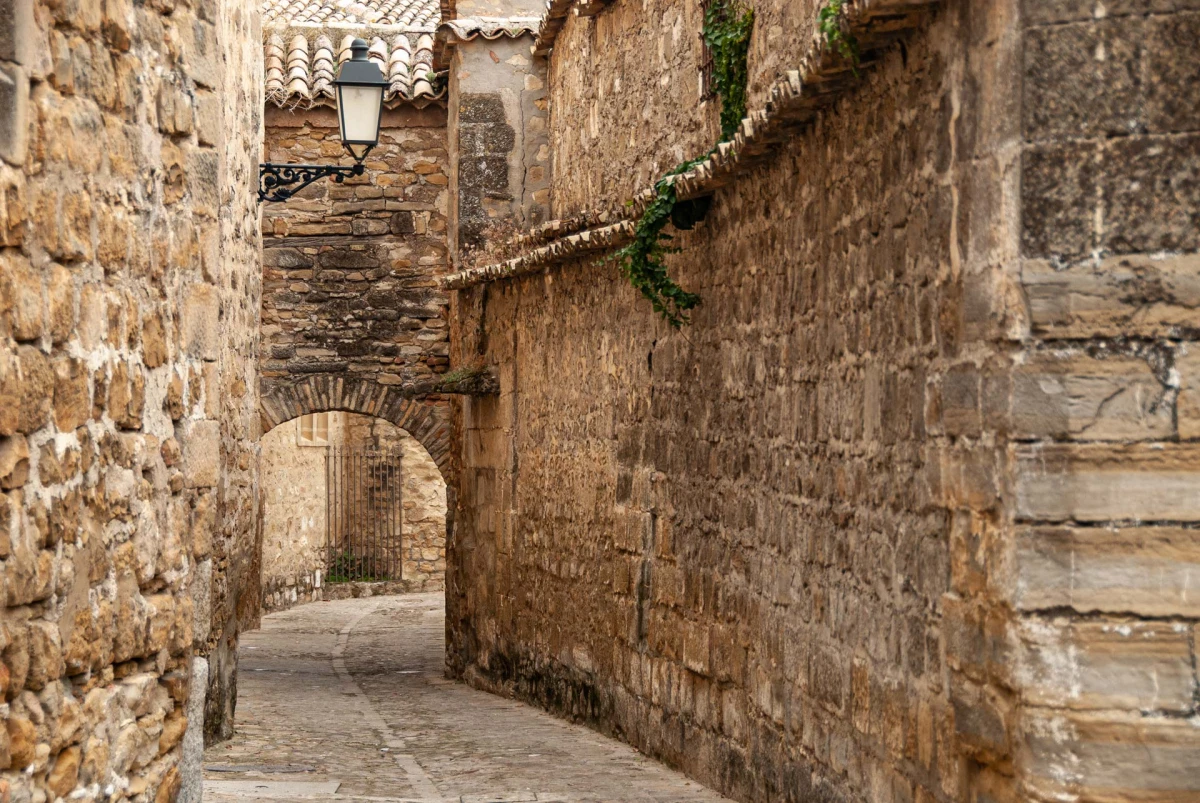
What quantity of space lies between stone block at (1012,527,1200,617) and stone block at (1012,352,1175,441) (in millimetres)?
260

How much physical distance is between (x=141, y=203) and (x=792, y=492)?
3.12m

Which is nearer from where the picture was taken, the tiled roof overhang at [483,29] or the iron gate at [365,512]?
the tiled roof overhang at [483,29]

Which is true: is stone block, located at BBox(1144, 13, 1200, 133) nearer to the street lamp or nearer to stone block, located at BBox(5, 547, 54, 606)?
stone block, located at BBox(5, 547, 54, 606)

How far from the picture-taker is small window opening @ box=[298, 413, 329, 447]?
953 inches

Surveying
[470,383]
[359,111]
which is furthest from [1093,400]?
[470,383]

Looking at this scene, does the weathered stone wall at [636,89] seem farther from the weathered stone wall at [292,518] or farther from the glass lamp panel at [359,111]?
the weathered stone wall at [292,518]

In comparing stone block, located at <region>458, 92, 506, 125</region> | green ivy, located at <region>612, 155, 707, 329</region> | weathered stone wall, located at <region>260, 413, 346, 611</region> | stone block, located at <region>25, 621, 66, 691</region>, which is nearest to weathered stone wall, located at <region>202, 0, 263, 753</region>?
green ivy, located at <region>612, 155, 707, 329</region>

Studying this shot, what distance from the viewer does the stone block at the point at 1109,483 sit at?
4469 mm

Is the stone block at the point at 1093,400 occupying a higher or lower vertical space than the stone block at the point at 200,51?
lower

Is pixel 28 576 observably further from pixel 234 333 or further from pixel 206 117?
pixel 234 333

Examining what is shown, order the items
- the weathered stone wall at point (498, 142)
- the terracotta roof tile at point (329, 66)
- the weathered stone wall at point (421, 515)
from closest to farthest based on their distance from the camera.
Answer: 1. the weathered stone wall at point (498, 142)
2. the terracotta roof tile at point (329, 66)
3. the weathered stone wall at point (421, 515)

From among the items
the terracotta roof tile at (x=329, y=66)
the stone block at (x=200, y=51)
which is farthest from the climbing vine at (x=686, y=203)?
the terracotta roof tile at (x=329, y=66)

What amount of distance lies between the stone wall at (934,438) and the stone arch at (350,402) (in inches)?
277

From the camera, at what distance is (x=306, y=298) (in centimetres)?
1670
